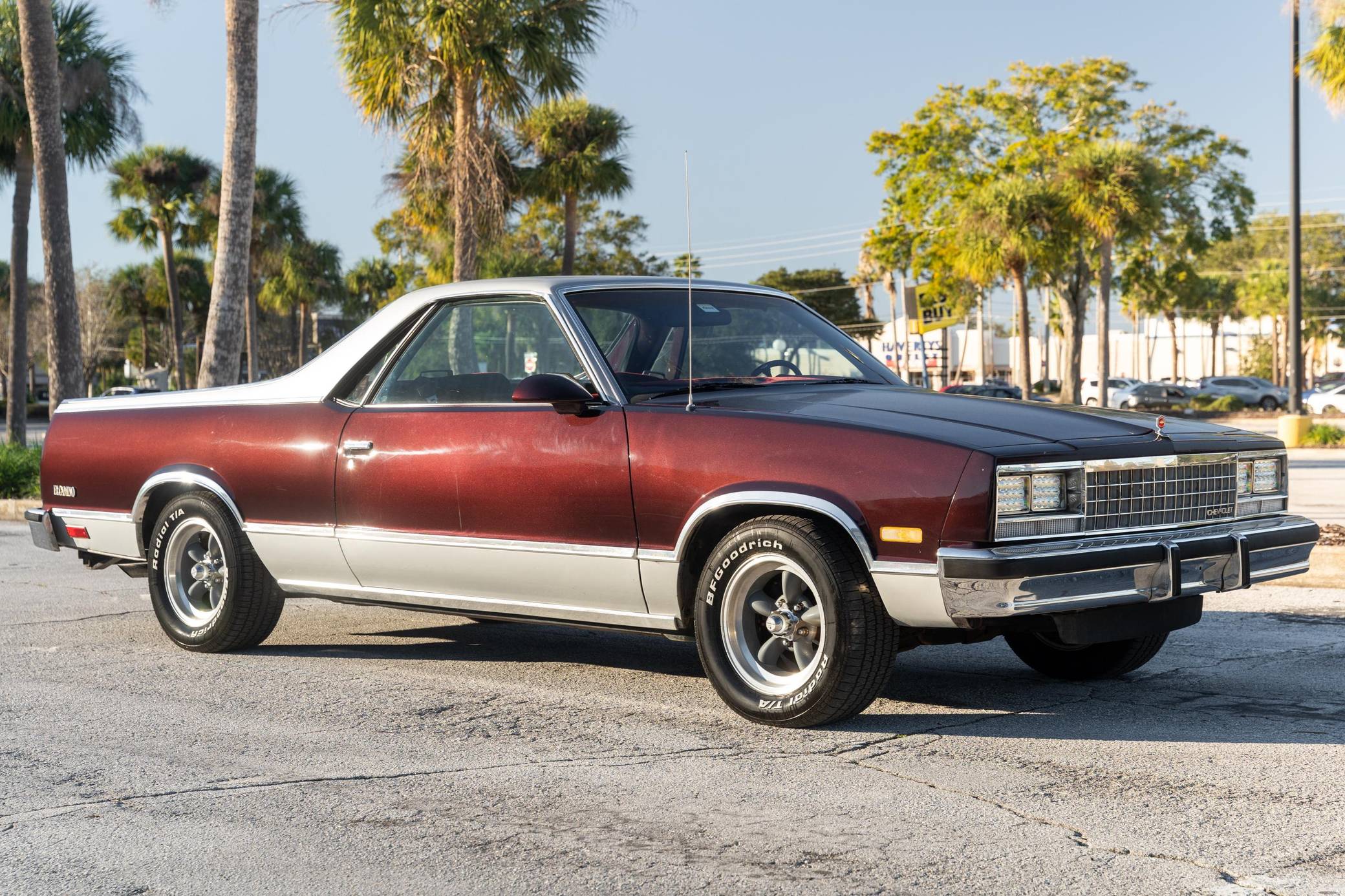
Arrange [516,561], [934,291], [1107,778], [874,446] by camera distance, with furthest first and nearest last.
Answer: [934,291], [516,561], [874,446], [1107,778]

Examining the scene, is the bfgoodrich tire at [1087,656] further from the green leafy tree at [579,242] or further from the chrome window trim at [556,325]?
the green leafy tree at [579,242]

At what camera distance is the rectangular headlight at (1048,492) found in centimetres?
463

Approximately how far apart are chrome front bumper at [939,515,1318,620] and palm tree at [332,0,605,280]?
622 inches

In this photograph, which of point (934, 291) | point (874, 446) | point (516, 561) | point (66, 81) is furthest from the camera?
point (934, 291)

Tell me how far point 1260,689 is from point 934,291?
41.8 metres

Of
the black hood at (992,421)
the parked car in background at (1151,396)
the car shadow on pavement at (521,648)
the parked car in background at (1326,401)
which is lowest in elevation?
the car shadow on pavement at (521,648)

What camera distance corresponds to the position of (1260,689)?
562cm

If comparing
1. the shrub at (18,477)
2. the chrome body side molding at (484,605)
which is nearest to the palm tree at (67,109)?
the shrub at (18,477)

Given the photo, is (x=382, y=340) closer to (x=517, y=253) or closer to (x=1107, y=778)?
(x=1107, y=778)

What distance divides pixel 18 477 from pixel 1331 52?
21.0 m

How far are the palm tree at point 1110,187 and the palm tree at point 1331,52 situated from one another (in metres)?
14.3

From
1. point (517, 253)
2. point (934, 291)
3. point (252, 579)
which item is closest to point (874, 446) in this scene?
point (252, 579)

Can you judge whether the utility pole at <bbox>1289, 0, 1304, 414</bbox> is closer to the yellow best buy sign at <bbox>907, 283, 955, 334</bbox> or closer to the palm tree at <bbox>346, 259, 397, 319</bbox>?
the yellow best buy sign at <bbox>907, 283, 955, 334</bbox>

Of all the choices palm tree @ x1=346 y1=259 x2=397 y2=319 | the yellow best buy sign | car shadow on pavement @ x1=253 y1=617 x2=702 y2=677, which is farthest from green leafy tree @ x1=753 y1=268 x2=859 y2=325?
car shadow on pavement @ x1=253 y1=617 x2=702 y2=677
